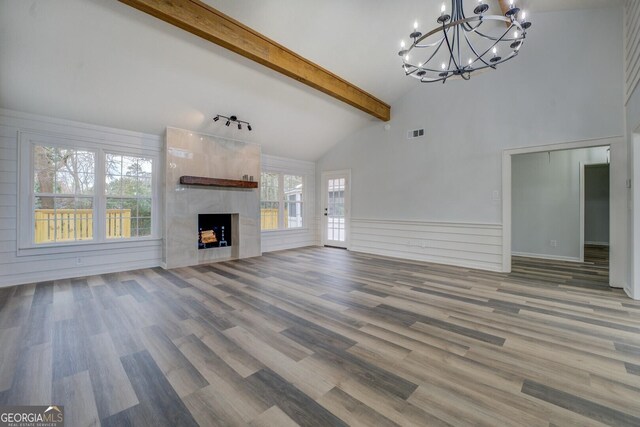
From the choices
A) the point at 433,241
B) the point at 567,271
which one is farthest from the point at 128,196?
the point at 567,271

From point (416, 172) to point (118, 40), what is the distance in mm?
5308

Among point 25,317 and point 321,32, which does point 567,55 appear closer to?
point 321,32

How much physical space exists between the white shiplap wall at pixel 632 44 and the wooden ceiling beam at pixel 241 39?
3.74 meters

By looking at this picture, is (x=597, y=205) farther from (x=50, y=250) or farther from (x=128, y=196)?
(x=50, y=250)

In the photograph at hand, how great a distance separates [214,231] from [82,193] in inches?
87.6

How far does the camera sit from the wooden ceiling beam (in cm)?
291

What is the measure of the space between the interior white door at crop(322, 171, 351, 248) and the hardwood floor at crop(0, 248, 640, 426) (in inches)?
136

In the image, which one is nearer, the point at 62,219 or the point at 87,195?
the point at 62,219

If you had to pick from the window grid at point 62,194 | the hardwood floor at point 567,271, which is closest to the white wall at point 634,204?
the hardwood floor at point 567,271

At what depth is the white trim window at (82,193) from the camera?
399 centimetres

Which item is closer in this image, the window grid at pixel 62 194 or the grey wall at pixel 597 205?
the window grid at pixel 62 194

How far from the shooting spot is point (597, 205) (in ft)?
24.9

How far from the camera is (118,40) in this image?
3346mm

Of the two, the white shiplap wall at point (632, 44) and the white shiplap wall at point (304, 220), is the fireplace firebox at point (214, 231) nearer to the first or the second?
the white shiplap wall at point (304, 220)
